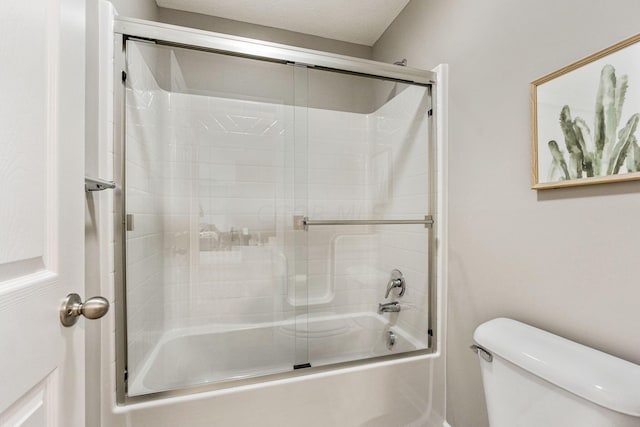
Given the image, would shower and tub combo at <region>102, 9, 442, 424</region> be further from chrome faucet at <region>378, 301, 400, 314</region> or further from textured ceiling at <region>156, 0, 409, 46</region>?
textured ceiling at <region>156, 0, 409, 46</region>

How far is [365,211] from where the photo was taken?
71.7 inches

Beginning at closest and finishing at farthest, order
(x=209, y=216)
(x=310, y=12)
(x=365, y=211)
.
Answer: (x=209, y=216), (x=365, y=211), (x=310, y=12)

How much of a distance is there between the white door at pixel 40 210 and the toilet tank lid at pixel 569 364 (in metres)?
1.19

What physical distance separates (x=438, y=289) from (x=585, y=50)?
3.82 feet

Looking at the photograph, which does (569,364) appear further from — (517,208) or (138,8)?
(138,8)

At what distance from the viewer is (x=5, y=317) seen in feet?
1.46

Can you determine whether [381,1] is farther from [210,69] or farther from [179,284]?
[179,284]

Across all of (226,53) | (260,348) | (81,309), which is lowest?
(260,348)

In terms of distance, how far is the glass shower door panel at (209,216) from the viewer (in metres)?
1.39

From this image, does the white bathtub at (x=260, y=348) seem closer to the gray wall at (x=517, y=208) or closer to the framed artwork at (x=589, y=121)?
the gray wall at (x=517, y=208)

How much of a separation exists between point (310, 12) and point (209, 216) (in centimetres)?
149

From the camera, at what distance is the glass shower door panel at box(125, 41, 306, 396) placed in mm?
1386

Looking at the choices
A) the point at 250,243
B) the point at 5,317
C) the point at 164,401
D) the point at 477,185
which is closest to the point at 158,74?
the point at 250,243

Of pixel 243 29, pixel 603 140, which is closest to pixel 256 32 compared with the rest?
pixel 243 29
